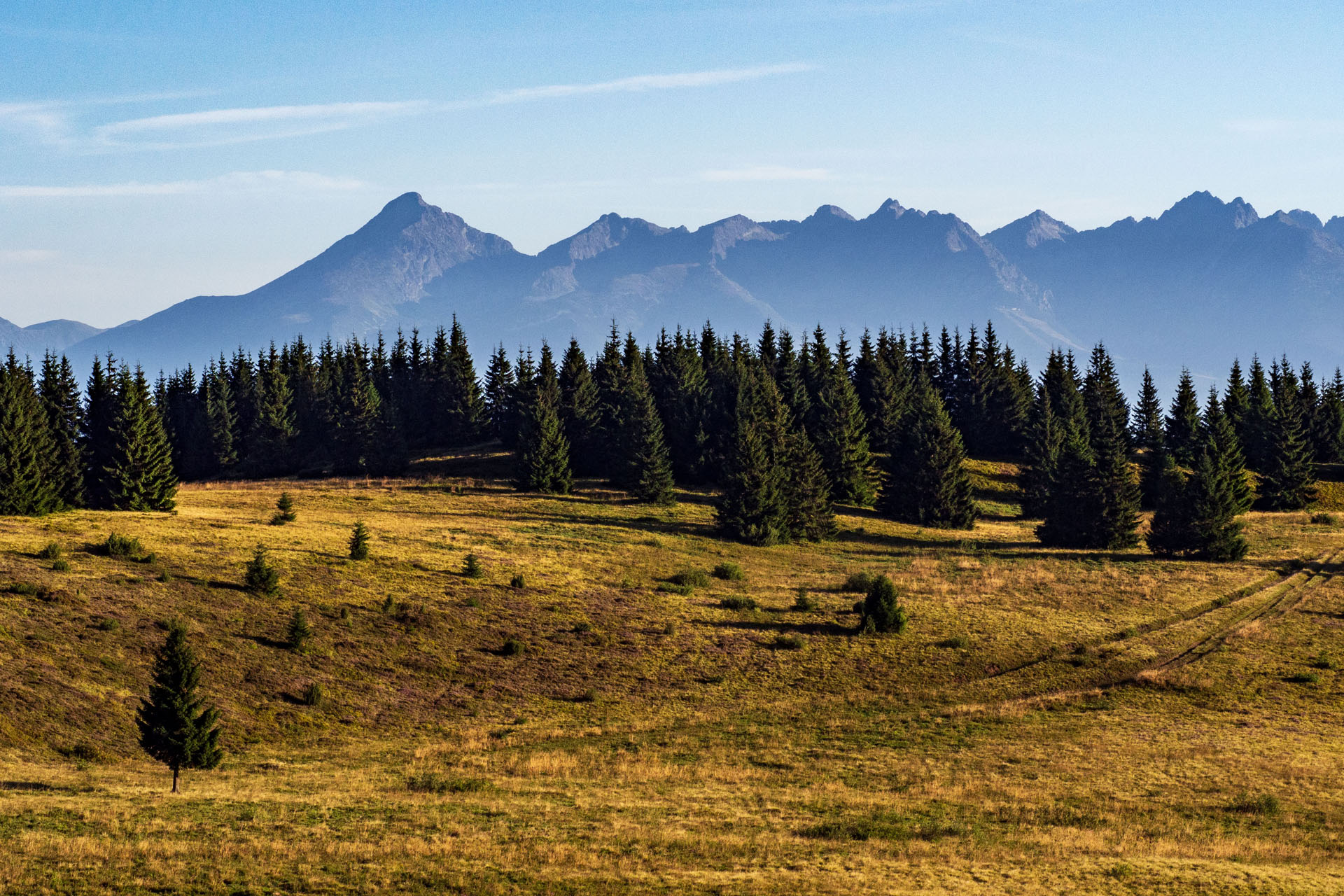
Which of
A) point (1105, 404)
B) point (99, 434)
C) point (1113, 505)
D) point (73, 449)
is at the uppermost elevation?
point (99, 434)

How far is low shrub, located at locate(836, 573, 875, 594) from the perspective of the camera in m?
61.2

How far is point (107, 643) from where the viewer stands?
126 ft

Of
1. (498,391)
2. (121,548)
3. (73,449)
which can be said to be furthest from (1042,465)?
(73,449)

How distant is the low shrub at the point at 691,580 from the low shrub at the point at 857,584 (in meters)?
7.90

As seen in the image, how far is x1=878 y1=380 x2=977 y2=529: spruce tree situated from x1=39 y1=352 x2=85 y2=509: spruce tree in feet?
215

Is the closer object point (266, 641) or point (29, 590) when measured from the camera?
point (29, 590)

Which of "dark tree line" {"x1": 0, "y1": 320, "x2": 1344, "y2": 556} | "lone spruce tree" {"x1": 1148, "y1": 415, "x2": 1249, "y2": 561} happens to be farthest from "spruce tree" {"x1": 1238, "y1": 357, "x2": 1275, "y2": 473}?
"lone spruce tree" {"x1": 1148, "y1": 415, "x2": 1249, "y2": 561}

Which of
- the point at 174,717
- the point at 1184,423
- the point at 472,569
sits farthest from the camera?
the point at 1184,423

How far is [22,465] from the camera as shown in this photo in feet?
215

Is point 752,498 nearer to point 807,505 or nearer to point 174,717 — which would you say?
point 807,505

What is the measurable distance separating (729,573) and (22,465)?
4399 cm

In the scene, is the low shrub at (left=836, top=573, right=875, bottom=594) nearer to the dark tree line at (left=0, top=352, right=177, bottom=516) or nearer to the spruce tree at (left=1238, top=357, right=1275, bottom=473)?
the dark tree line at (left=0, top=352, right=177, bottom=516)

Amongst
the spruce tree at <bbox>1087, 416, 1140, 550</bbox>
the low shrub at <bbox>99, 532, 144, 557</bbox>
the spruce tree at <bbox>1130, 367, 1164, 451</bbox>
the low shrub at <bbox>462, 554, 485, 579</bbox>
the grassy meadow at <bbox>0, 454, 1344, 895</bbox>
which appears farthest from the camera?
the spruce tree at <bbox>1130, 367, 1164, 451</bbox>

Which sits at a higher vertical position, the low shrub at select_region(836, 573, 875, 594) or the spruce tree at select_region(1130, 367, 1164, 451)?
the spruce tree at select_region(1130, 367, 1164, 451)
